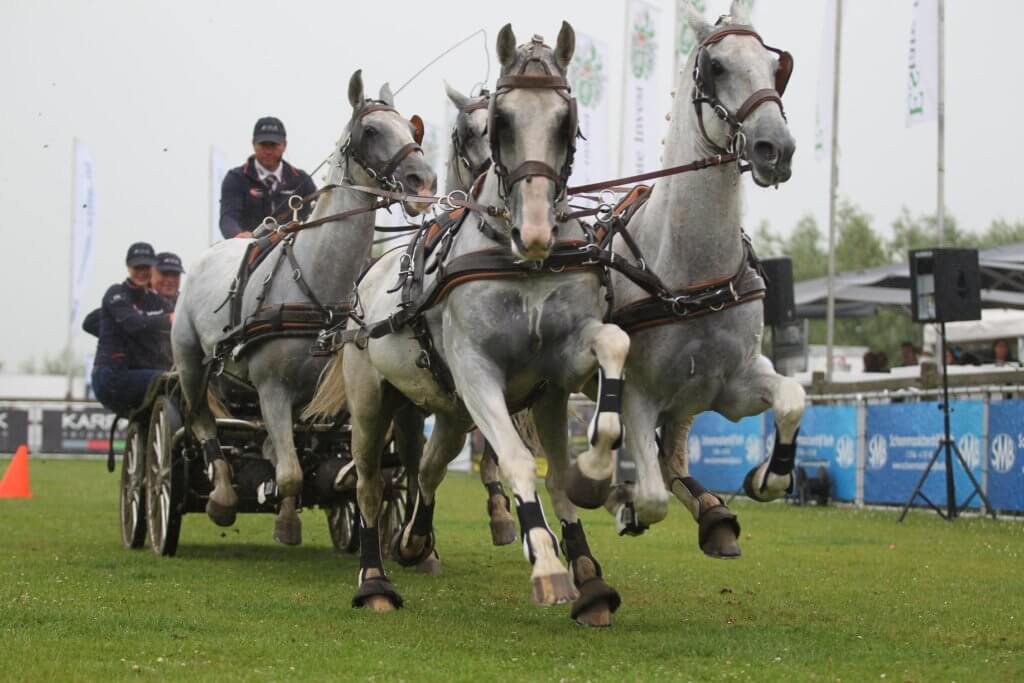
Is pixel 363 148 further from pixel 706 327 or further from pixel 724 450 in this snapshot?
pixel 724 450

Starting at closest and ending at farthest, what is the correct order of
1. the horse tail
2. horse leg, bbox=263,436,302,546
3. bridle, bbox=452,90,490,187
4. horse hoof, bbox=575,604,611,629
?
horse hoof, bbox=575,604,611,629
bridle, bbox=452,90,490,187
the horse tail
horse leg, bbox=263,436,302,546

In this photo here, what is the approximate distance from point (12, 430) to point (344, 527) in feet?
81.0

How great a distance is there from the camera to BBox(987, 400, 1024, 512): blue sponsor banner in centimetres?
1498

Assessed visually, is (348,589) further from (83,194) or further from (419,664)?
(83,194)

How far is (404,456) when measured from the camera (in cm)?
963

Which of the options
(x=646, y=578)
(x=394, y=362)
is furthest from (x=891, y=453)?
(x=394, y=362)

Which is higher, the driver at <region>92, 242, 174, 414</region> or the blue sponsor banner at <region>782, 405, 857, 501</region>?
the driver at <region>92, 242, 174, 414</region>

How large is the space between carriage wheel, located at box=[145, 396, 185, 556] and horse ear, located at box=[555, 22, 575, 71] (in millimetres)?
5345

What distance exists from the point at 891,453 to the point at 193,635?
12.0 meters

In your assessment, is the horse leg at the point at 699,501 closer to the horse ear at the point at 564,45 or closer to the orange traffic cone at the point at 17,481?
the horse ear at the point at 564,45

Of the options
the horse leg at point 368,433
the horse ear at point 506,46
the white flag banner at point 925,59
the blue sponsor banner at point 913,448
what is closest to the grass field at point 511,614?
the horse leg at point 368,433

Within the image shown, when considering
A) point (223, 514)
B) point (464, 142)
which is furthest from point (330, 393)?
point (464, 142)

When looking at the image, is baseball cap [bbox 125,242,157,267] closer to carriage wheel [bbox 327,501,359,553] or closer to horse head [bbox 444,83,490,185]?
carriage wheel [bbox 327,501,359,553]

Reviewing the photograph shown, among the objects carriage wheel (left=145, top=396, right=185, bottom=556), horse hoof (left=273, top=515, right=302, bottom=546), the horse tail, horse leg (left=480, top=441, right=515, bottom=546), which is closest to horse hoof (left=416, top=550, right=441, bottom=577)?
horse leg (left=480, top=441, right=515, bottom=546)
